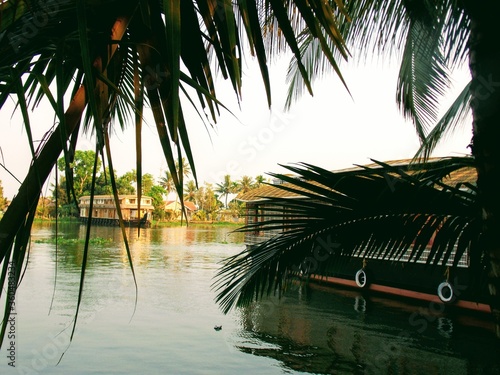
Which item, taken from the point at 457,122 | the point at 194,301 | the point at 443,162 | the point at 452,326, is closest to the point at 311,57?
the point at 457,122

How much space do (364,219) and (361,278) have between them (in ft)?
38.5

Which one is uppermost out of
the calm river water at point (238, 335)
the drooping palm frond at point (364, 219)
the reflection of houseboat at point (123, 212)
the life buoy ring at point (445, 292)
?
the reflection of houseboat at point (123, 212)

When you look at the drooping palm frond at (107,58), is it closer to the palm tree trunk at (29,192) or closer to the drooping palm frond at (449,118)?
the palm tree trunk at (29,192)

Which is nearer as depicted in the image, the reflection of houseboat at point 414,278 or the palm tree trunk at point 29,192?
the palm tree trunk at point 29,192

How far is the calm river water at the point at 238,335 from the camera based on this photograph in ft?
26.5

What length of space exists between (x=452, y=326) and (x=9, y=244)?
38.5 ft

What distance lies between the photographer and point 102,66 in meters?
1.21

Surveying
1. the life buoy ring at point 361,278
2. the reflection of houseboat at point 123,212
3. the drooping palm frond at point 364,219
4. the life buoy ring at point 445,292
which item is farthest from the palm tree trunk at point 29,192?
the reflection of houseboat at point 123,212

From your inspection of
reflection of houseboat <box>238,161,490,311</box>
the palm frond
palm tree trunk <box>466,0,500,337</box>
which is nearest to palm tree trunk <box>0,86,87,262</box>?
palm tree trunk <box>466,0,500,337</box>

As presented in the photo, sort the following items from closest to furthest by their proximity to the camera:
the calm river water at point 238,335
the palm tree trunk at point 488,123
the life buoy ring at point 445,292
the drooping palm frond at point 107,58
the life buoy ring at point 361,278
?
the drooping palm frond at point 107,58, the palm tree trunk at point 488,123, the calm river water at point 238,335, the life buoy ring at point 445,292, the life buoy ring at point 361,278

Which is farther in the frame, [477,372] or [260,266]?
[477,372]

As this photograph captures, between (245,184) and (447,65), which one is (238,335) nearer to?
(447,65)

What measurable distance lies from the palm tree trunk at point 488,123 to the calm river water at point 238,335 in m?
4.56

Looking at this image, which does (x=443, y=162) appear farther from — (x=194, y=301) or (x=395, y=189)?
(x=194, y=301)
